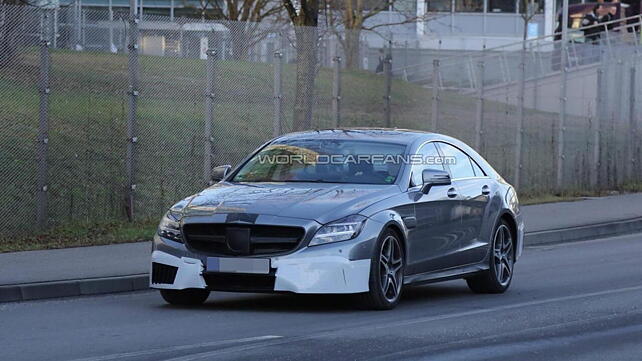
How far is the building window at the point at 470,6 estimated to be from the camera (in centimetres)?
6343

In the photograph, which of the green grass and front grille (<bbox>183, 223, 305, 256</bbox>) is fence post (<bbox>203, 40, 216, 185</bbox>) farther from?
front grille (<bbox>183, 223, 305, 256</bbox>)

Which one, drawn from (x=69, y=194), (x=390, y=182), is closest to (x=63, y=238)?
(x=69, y=194)

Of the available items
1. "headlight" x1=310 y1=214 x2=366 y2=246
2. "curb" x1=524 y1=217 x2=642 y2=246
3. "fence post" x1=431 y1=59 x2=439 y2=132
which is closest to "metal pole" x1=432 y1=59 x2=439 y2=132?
"fence post" x1=431 y1=59 x2=439 y2=132

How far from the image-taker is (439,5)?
6338cm

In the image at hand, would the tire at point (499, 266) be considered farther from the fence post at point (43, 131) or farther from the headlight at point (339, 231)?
the fence post at point (43, 131)

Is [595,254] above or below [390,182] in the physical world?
below

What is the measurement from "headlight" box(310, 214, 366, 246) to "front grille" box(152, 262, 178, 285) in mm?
1204

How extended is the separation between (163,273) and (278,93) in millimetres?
9145

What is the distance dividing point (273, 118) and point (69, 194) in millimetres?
3908

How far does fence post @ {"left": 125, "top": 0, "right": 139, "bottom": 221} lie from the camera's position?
58.3 feet

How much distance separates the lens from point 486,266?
41.2 ft

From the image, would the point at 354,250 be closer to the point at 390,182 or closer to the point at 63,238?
the point at 390,182

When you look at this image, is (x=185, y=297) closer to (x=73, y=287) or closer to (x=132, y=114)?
(x=73, y=287)

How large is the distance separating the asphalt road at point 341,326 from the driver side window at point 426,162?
3.63ft
